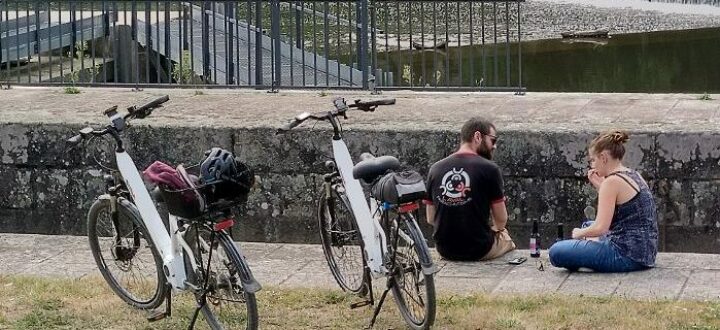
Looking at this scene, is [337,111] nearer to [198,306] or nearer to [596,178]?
[198,306]

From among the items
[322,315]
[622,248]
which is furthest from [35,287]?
[622,248]

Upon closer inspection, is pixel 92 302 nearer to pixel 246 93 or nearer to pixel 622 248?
pixel 622 248

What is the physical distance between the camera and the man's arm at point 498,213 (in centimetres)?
845

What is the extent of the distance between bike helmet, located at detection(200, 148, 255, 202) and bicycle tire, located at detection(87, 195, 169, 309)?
730 millimetres

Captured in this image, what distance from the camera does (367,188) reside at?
31.6 ft

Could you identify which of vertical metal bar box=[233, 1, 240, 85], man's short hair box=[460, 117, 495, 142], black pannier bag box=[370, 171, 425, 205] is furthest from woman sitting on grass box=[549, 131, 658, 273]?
vertical metal bar box=[233, 1, 240, 85]

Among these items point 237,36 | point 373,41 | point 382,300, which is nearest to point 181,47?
point 237,36

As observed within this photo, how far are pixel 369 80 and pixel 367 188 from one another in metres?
2.29

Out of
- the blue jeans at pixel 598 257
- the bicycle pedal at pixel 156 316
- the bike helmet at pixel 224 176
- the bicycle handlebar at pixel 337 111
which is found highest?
the bicycle handlebar at pixel 337 111

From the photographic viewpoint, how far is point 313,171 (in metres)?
9.80

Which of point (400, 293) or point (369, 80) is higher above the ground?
point (369, 80)

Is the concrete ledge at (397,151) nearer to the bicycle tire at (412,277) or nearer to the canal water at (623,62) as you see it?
the bicycle tire at (412,277)

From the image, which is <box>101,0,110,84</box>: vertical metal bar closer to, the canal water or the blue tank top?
the canal water

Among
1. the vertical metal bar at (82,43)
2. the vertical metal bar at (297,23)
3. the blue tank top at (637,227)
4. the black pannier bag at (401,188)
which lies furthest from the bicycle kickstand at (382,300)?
the vertical metal bar at (82,43)
